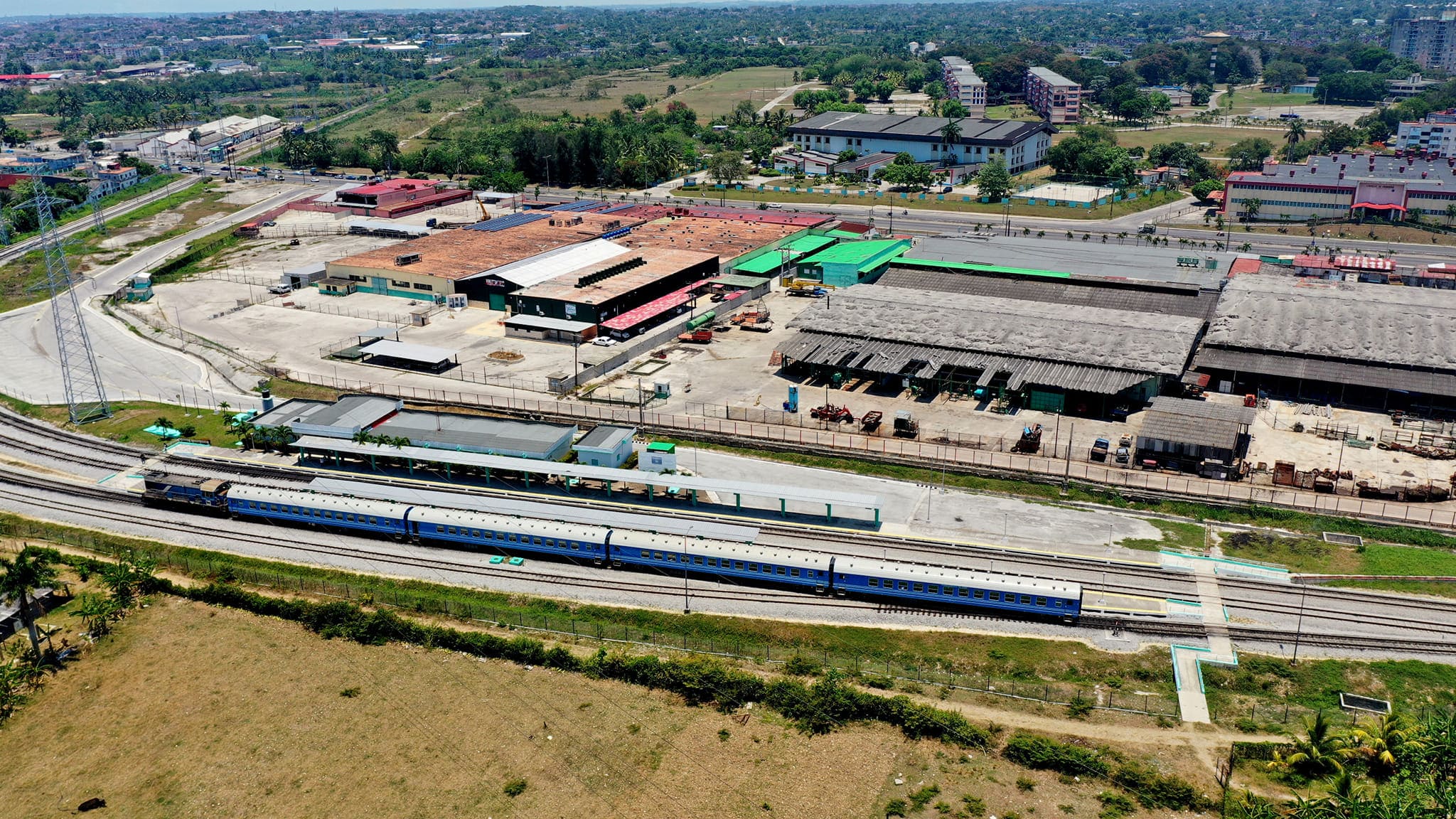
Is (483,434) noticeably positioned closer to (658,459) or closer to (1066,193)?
(658,459)

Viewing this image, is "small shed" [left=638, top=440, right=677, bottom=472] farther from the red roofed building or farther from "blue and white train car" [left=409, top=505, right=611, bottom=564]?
the red roofed building

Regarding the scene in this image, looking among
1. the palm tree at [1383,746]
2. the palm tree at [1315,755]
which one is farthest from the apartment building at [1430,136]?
the palm tree at [1315,755]

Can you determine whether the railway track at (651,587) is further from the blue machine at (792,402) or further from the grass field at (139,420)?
the blue machine at (792,402)

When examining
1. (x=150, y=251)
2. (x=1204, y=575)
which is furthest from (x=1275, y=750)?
(x=150, y=251)

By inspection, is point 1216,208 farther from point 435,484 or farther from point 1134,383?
point 435,484

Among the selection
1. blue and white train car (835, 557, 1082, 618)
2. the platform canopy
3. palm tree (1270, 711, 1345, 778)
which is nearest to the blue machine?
the platform canopy
